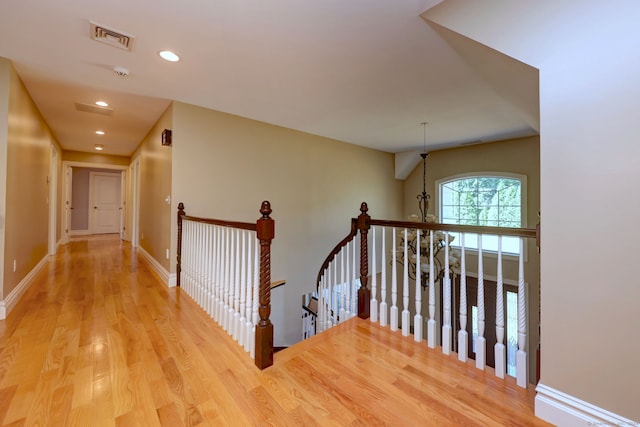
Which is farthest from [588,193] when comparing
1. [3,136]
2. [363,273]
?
[3,136]

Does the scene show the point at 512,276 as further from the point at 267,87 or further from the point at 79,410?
the point at 79,410

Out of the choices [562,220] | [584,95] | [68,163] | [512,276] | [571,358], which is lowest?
[512,276]

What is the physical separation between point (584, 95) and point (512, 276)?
174 inches

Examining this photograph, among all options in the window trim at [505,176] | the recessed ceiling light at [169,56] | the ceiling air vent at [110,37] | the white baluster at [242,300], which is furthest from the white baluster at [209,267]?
the window trim at [505,176]

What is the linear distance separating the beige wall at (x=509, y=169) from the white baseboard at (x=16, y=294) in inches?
238

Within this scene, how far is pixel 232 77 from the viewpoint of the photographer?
104 inches

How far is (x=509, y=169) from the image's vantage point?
4.89 meters

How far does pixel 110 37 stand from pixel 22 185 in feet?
6.43

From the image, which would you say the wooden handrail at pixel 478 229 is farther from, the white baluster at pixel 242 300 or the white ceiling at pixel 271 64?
the white baluster at pixel 242 300

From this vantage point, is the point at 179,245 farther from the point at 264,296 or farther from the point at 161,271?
the point at 264,296

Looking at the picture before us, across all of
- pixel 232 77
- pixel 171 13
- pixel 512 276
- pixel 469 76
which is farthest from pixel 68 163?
pixel 512 276

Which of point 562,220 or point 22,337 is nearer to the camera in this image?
point 562,220

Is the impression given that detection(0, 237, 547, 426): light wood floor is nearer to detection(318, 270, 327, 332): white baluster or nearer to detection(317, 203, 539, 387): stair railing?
detection(317, 203, 539, 387): stair railing

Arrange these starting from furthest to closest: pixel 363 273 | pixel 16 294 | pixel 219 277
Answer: pixel 16 294 → pixel 363 273 → pixel 219 277
